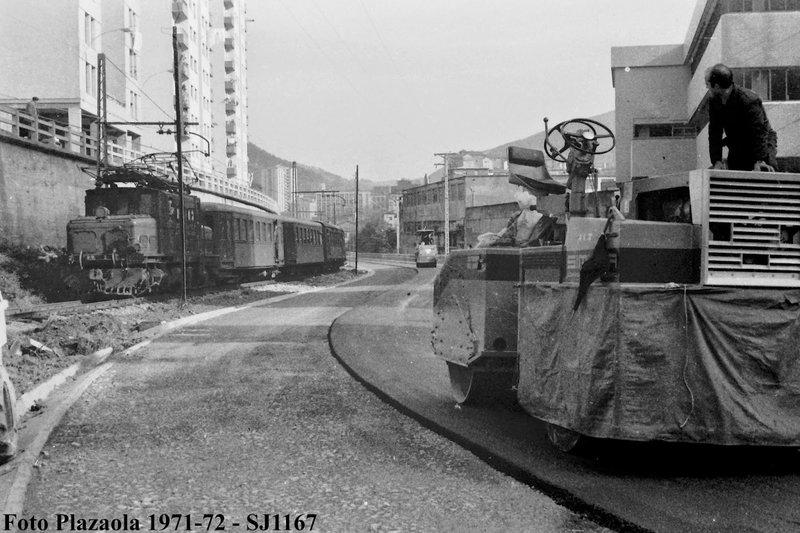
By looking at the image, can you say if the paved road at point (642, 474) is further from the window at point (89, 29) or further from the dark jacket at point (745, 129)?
the window at point (89, 29)

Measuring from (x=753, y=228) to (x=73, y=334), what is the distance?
34.6 ft

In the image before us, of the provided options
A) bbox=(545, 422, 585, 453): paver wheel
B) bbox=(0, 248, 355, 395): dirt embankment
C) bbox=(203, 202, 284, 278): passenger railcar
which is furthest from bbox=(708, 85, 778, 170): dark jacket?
bbox=(203, 202, 284, 278): passenger railcar

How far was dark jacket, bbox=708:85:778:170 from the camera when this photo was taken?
5648mm

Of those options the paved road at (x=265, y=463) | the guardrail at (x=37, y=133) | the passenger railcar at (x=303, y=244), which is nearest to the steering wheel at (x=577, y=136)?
the paved road at (x=265, y=463)

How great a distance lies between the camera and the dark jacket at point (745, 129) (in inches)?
222

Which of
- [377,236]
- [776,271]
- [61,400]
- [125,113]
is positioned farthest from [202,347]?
[377,236]

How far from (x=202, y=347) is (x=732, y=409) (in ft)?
31.2

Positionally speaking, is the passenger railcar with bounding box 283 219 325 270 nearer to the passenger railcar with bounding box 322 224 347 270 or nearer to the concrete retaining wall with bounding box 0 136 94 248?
the passenger railcar with bounding box 322 224 347 270

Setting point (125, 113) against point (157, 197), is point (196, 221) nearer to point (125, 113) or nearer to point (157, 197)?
point (157, 197)

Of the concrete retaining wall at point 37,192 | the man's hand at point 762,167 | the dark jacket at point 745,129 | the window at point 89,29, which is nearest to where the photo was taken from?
the man's hand at point 762,167

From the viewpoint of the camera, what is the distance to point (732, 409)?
5.01 m

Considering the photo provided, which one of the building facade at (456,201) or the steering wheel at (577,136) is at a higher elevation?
→ the building facade at (456,201)

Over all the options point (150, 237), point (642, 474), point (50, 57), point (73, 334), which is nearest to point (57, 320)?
point (73, 334)

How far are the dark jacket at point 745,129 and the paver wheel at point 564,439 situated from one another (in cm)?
217
